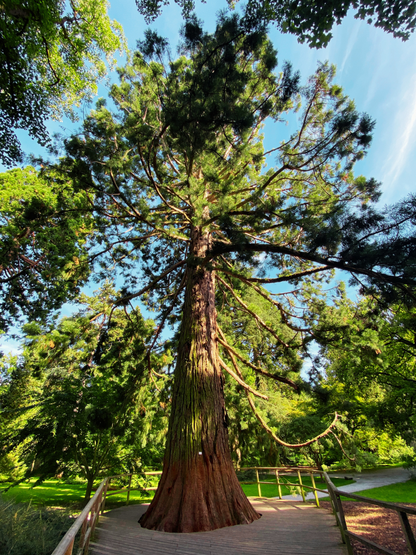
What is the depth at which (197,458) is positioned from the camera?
4.07m

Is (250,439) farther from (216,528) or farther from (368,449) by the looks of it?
(368,449)

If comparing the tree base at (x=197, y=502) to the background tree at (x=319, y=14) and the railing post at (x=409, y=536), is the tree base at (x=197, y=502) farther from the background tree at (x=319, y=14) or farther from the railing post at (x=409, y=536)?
the background tree at (x=319, y=14)

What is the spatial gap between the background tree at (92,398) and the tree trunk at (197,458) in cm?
201

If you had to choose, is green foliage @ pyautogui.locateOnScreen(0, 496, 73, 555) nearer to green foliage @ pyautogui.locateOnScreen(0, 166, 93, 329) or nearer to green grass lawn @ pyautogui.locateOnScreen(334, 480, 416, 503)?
green foliage @ pyautogui.locateOnScreen(0, 166, 93, 329)

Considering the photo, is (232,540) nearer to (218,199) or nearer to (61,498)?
(218,199)

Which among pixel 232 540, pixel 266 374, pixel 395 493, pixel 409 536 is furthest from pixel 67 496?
pixel 409 536

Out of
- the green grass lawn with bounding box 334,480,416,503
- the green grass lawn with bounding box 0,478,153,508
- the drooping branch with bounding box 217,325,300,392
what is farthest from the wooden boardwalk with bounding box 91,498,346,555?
the green grass lawn with bounding box 334,480,416,503

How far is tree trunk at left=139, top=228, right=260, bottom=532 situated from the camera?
3.77 meters

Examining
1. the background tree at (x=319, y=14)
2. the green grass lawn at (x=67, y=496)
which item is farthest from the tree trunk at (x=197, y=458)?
A: the background tree at (x=319, y=14)

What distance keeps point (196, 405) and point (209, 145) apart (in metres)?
4.48

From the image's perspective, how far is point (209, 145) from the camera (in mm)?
4902

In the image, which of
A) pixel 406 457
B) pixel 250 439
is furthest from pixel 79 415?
pixel 406 457

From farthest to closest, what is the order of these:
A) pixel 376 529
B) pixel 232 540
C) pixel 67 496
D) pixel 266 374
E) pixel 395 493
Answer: pixel 67 496, pixel 395 493, pixel 266 374, pixel 376 529, pixel 232 540

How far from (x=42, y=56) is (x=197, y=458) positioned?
9.96m
